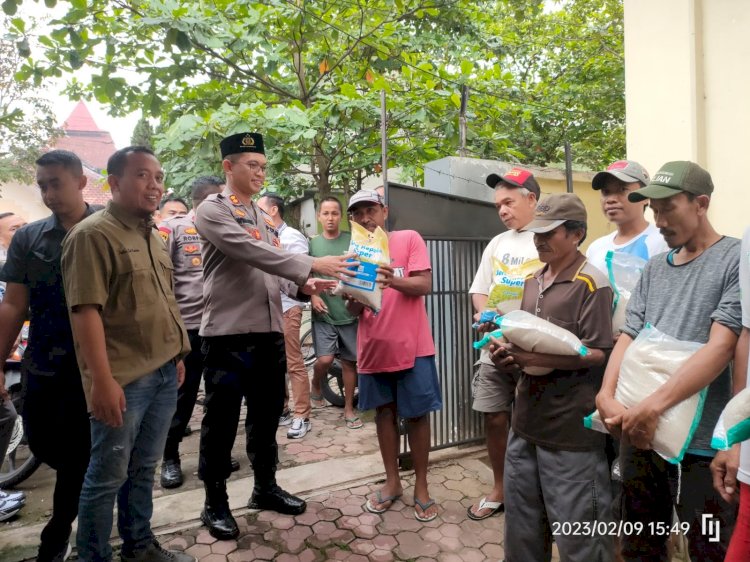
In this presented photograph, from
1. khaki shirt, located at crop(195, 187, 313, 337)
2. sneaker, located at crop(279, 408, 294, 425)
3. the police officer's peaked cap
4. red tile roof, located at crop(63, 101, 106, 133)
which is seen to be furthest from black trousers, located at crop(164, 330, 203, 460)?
red tile roof, located at crop(63, 101, 106, 133)

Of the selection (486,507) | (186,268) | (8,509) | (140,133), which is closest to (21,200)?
(140,133)

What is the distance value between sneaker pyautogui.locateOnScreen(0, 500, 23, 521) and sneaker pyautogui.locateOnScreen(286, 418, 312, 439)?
190 centimetres

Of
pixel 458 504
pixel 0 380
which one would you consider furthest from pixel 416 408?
pixel 0 380

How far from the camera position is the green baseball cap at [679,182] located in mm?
1823

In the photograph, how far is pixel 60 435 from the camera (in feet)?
7.54

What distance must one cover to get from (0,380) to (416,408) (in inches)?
87.2

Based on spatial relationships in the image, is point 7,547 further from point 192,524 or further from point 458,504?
point 458,504

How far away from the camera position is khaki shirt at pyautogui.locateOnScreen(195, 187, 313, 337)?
258 cm

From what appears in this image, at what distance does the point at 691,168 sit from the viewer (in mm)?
1852

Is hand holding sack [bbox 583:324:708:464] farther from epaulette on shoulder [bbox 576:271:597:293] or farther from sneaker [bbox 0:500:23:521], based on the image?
sneaker [bbox 0:500:23:521]

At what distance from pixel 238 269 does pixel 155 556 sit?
4.88 feet

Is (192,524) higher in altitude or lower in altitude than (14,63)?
lower

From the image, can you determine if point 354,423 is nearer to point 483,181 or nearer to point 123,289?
point 483,181

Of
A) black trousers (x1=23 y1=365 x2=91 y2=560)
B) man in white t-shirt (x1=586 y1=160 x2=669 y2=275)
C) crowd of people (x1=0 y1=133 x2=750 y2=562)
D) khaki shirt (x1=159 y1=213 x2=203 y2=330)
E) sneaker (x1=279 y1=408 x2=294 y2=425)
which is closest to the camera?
crowd of people (x1=0 y1=133 x2=750 y2=562)
